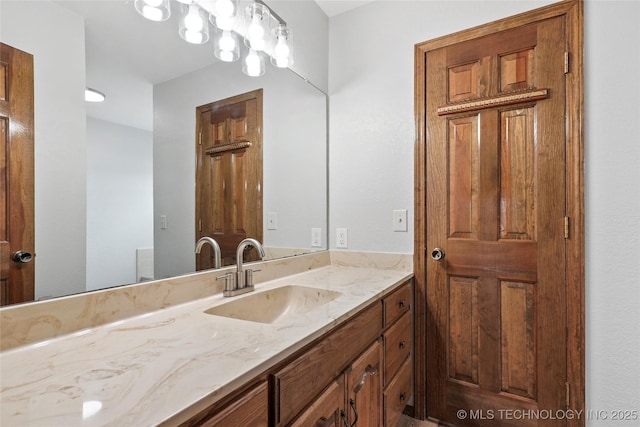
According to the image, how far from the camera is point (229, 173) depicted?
4.63ft

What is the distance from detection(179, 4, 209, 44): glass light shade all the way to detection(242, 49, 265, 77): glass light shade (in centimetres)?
24

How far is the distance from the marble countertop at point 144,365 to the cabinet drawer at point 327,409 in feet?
0.61

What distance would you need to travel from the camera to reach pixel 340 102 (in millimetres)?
2035

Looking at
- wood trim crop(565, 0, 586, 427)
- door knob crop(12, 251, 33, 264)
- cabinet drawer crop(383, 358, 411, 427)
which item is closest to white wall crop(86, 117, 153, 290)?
door knob crop(12, 251, 33, 264)

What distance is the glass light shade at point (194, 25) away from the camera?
119 cm

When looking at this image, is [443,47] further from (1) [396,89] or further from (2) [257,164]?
(2) [257,164]

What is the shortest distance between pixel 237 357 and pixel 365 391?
65 cm

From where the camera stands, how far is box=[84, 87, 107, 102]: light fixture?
3.00 feet

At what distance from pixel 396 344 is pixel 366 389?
15.4 inches

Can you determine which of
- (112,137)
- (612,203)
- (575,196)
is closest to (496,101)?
(575,196)

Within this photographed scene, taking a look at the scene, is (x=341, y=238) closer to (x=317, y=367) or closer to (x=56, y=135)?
(x=317, y=367)

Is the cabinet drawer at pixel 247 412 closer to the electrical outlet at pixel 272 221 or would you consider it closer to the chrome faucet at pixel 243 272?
the chrome faucet at pixel 243 272

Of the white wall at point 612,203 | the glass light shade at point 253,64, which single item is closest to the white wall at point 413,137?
the white wall at point 612,203

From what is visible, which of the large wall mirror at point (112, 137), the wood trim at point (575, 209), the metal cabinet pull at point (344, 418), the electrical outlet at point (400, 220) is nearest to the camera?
the large wall mirror at point (112, 137)
